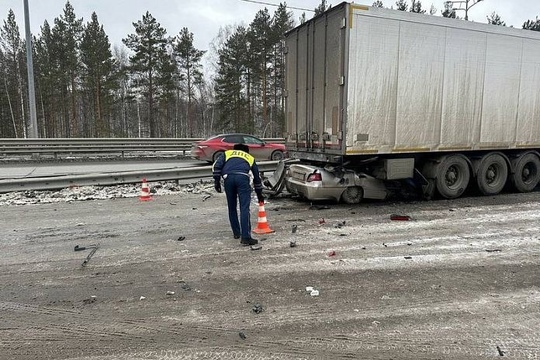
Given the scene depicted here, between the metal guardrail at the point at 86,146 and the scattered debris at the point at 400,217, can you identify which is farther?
the metal guardrail at the point at 86,146

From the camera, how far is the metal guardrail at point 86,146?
1969 cm

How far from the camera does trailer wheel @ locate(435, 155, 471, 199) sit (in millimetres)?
8750

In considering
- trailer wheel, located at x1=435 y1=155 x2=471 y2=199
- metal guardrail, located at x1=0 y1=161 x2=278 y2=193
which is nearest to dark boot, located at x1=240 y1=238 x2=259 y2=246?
trailer wheel, located at x1=435 y1=155 x2=471 y2=199

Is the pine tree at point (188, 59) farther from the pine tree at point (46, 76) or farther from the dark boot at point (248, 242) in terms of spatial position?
the dark boot at point (248, 242)

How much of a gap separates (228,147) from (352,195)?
992 cm

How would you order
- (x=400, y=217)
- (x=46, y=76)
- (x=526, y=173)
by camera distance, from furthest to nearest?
(x=46, y=76)
(x=526, y=173)
(x=400, y=217)

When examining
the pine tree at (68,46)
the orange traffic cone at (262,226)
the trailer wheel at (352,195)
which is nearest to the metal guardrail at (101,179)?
the trailer wheel at (352,195)

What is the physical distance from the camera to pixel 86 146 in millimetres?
21266

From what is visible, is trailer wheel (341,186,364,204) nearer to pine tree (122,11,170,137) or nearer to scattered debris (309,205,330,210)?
scattered debris (309,205,330,210)

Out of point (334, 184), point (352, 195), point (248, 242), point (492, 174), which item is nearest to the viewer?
point (248, 242)

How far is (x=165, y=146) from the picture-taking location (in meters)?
22.9

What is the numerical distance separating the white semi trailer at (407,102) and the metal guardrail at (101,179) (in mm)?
3003

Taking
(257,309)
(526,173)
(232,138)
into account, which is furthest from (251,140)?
(257,309)

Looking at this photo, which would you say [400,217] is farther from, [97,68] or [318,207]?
[97,68]
